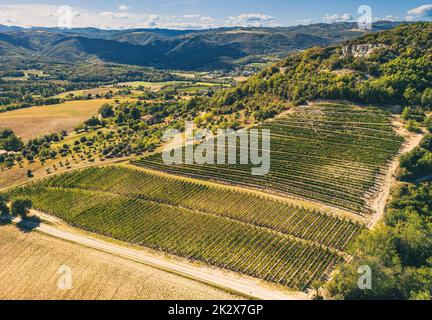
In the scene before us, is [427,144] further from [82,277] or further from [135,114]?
[135,114]

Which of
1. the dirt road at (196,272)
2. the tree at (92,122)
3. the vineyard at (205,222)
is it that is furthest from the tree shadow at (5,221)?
the tree at (92,122)

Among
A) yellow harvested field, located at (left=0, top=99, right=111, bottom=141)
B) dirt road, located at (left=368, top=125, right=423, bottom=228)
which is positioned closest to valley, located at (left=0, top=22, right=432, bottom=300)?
dirt road, located at (left=368, top=125, right=423, bottom=228)

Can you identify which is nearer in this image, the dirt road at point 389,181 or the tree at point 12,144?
the dirt road at point 389,181

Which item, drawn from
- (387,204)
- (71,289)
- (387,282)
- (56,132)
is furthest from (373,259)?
(56,132)

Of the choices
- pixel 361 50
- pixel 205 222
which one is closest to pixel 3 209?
pixel 205 222
